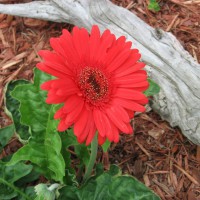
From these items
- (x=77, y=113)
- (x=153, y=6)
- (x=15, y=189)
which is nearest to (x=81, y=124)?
(x=77, y=113)

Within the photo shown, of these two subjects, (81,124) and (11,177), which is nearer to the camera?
(81,124)

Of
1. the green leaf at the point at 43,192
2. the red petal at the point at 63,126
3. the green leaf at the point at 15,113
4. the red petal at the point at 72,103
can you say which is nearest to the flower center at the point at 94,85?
the red petal at the point at 72,103

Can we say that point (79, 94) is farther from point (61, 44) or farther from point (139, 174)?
point (139, 174)

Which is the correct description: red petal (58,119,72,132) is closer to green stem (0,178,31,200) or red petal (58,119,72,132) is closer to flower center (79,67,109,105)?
flower center (79,67,109,105)

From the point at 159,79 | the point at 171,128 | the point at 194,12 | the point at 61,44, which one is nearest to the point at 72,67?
the point at 61,44

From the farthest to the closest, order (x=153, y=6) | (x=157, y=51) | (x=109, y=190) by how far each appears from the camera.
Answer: (x=153, y=6)
(x=157, y=51)
(x=109, y=190)

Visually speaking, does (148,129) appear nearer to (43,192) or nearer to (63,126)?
(43,192)
